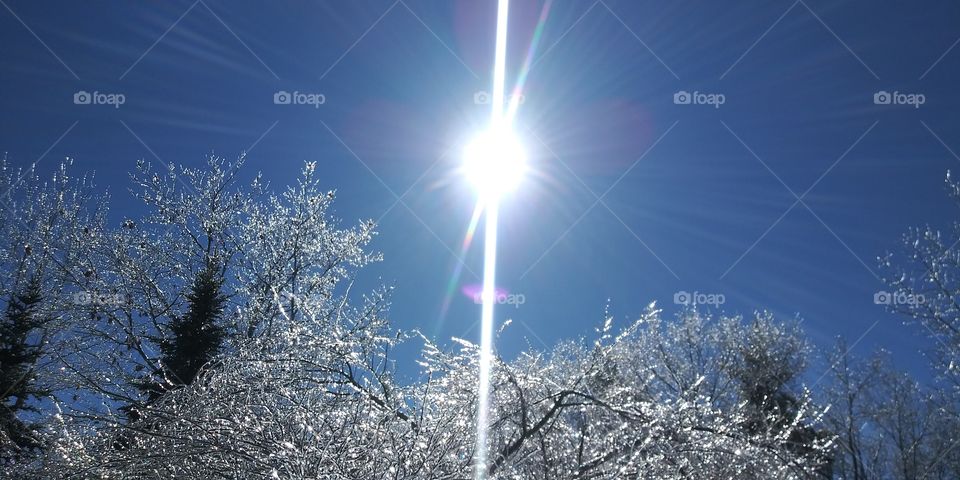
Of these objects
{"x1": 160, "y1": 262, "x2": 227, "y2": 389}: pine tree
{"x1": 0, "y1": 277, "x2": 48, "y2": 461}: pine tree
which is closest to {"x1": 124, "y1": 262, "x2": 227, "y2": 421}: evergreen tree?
{"x1": 160, "y1": 262, "x2": 227, "y2": 389}: pine tree

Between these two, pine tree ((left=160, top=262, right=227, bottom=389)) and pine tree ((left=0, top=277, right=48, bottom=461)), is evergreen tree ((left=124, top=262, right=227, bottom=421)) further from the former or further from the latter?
pine tree ((left=0, top=277, right=48, bottom=461))

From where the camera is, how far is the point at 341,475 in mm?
2326

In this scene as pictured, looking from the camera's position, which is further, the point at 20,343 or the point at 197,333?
the point at 20,343

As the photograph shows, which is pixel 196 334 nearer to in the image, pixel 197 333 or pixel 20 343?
pixel 197 333

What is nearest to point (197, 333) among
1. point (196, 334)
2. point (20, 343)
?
point (196, 334)

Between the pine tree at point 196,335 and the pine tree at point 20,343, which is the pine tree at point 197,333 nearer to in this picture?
the pine tree at point 196,335

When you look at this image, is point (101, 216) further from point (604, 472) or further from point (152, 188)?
point (604, 472)

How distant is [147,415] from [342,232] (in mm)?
9844

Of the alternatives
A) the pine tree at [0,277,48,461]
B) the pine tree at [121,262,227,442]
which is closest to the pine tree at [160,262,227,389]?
the pine tree at [121,262,227,442]

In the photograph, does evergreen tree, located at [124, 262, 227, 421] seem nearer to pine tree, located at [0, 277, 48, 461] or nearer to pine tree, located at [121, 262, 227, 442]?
pine tree, located at [121, 262, 227, 442]

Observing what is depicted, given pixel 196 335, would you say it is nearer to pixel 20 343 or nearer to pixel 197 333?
pixel 197 333

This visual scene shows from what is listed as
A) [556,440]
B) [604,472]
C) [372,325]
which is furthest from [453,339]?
[372,325]

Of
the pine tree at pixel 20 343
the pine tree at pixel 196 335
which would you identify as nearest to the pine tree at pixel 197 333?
the pine tree at pixel 196 335

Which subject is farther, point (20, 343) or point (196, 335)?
point (20, 343)
